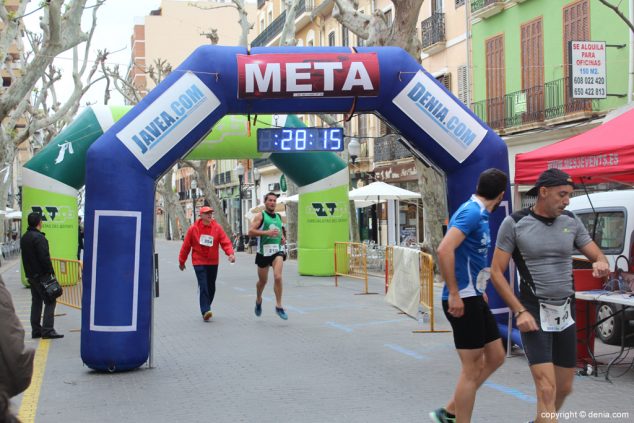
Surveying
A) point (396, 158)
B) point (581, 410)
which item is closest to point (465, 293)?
point (581, 410)

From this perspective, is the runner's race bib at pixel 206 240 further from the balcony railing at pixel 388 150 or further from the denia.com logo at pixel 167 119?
the balcony railing at pixel 388 150

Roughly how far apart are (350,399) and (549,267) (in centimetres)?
258

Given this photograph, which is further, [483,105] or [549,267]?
[483,105]

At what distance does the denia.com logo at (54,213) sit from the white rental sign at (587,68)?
12.2m

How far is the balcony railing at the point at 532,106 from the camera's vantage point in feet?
69.2

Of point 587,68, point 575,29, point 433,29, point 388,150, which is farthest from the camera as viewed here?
point 388,150

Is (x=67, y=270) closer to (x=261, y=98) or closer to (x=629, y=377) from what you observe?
(x=261, y=98)

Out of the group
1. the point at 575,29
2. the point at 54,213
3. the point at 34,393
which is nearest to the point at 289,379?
the point at 34,393

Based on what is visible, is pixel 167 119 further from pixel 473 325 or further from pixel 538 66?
pixel 538 66

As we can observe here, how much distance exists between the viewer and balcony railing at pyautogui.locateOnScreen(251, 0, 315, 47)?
1686 inches

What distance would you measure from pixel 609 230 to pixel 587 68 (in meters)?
8.65

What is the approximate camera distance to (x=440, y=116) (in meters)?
9.89

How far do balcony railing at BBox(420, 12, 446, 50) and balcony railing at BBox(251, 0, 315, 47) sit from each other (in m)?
13.5

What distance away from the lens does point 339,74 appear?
9.55 meters
